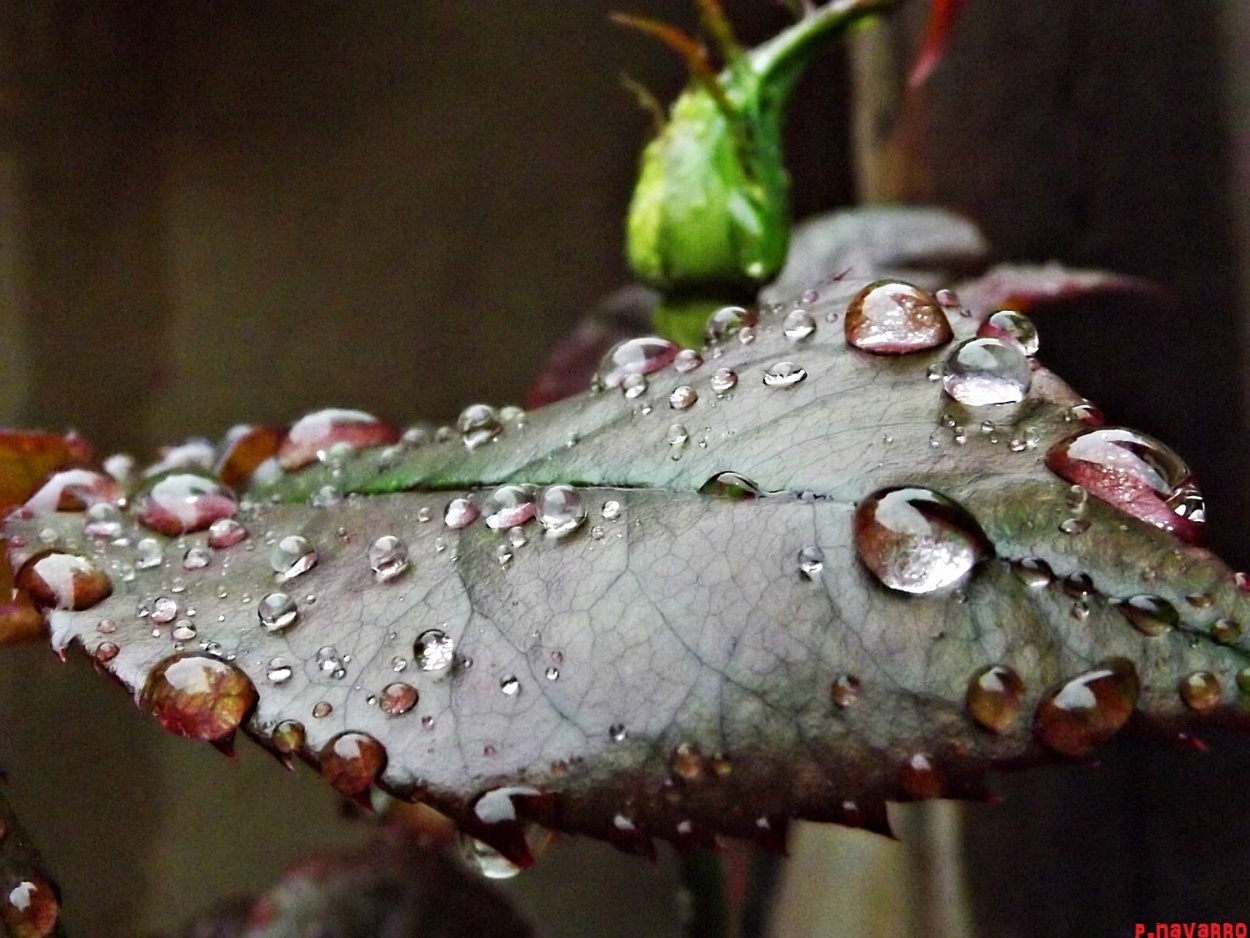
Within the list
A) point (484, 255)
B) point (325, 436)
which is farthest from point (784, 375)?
point (484, 255)

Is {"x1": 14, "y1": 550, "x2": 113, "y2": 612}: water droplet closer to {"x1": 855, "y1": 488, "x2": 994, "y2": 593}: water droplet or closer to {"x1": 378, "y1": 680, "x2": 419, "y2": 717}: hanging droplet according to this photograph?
{"x1": 378, "y1": 680, "x2": 419, "y2": 717}: hanging droplet

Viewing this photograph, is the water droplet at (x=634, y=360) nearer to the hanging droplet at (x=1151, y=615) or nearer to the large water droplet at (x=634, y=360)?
the large water droplet at (x=634, y=360)

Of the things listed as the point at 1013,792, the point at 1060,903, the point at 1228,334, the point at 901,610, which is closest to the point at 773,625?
the point at 901,610

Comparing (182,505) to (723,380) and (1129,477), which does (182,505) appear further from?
(1129,477)

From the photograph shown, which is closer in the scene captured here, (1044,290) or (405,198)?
(1044,290)

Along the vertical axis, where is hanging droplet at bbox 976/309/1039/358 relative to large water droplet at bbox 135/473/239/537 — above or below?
above

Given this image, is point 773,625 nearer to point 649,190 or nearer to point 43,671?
point 649,190

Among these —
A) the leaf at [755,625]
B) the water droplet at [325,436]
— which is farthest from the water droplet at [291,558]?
the water droplet at [325,436]

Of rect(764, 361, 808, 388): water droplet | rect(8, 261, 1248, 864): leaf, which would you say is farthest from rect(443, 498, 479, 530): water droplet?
rect(764, 361, 808, 388): water droplet
